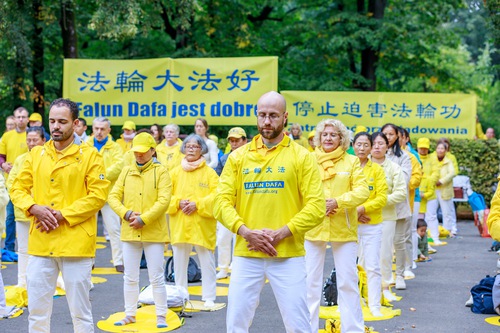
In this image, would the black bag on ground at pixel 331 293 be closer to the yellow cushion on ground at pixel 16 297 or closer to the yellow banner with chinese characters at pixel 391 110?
the yellow cushion on ground at pixel 16 297

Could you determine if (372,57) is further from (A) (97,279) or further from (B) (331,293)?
(B) (331,293)

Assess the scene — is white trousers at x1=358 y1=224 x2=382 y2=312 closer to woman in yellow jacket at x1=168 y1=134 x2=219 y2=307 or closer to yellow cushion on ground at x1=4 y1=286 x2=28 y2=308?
woman in yellow jacket at x1=168 y1=134 x2=219 y2=307

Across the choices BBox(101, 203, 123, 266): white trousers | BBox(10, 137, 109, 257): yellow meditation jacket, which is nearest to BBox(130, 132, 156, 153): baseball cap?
BBox(10, 137, 109, 257): yellow meditation jacket

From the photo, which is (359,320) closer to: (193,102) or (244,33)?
(193,102)

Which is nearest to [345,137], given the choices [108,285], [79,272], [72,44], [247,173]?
[247,173]

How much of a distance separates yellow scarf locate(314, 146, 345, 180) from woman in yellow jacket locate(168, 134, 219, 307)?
7.28 feet

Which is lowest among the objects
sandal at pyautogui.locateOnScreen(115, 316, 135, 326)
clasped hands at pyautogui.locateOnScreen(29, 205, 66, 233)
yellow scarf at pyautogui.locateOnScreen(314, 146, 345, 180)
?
sandal at pyautogui.locateOnScreen(115, 316, 135, 326)

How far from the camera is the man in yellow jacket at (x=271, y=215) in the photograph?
20.1ft

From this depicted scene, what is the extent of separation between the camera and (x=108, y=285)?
11.7 meters

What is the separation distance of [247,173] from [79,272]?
65.1 inches

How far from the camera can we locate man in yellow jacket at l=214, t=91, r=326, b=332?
614 centimetres

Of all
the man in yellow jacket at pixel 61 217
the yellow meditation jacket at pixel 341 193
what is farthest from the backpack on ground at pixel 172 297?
the man in yellow jacket at pixel 61 217

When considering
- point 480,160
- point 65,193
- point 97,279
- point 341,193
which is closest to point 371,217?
point 341,193

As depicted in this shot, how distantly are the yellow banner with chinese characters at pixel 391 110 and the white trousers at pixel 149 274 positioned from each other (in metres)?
11.1
